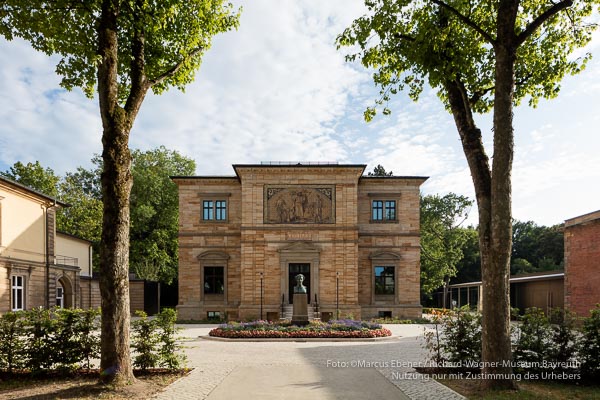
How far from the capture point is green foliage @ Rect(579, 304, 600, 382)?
9164 mm

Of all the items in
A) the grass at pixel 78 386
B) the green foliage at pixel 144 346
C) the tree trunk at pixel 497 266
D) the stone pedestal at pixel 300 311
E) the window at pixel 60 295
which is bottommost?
the window at pixel 60 295

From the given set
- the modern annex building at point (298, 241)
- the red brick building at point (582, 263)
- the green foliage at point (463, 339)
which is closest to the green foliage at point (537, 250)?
the modern annex building at point (298, 241)

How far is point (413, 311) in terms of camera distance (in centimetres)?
2869

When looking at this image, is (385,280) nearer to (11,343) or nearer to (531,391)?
(531,391)

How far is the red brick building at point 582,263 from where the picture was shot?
20892 mm

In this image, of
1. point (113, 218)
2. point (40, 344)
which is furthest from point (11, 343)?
point (113, 218)

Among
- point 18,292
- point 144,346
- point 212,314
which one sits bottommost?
point 212,314

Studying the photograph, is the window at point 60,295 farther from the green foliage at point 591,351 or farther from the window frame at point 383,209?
the green foliage at point 591,351

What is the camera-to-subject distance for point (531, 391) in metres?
8.34

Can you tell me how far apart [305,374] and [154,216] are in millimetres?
34802

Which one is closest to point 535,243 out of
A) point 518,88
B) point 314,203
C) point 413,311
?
point 413,311

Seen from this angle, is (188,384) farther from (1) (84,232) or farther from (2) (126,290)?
(1) (84,232)

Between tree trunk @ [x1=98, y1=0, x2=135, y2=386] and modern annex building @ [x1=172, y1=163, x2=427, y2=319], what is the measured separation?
18821mm

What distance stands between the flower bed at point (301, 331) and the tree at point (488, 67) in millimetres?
9784
